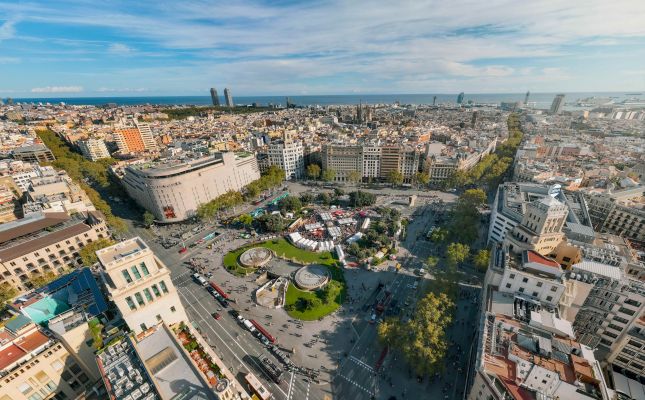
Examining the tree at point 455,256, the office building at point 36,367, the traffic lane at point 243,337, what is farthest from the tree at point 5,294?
the tree at point 455,256

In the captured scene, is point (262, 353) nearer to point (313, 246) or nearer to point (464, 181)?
point (313, 246)

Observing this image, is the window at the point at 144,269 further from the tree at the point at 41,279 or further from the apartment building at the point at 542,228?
the apartment building at the point at 542,228

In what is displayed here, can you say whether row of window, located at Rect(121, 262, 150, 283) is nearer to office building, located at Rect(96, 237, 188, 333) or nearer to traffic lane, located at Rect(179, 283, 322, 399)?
office building, located at Rect(96, 237, 188, 333)

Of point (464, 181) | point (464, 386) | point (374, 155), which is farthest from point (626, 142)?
point (464, 386)

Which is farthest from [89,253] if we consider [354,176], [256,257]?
[354,176]

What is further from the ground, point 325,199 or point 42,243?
point 42,243

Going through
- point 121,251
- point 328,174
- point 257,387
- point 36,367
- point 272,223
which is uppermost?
point 121,251

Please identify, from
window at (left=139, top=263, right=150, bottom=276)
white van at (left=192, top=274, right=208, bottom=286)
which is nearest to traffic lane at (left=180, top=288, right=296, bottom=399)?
white van at (left=192, top=274, right=208, bottom=286)

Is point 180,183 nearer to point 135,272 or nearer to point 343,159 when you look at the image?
point 135,272
